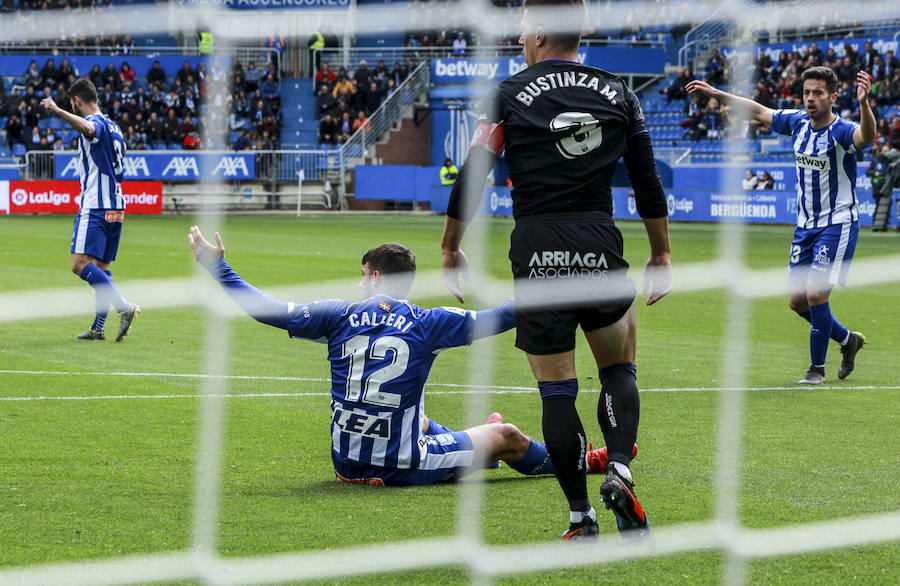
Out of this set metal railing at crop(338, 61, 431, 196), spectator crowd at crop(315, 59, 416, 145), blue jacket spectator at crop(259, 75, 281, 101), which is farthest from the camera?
metal railing at crop(338, 61, 431, 196)

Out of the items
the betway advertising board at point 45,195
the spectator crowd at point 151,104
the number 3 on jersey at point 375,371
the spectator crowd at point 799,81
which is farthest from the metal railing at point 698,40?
the number 3 on jersey at point 375,371

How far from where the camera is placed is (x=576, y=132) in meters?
3.69

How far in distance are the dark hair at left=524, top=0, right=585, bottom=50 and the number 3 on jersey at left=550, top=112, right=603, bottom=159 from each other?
0.24m

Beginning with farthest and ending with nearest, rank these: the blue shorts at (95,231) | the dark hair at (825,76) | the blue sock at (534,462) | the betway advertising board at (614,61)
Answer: the betway advertising board at (614,61)
the blue shorts at (95,231)
the dark hair at (825,76)
the blue sock at (534,462)

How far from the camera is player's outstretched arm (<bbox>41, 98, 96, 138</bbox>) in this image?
7543 millimetres

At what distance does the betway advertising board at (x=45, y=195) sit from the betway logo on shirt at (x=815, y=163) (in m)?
20.9

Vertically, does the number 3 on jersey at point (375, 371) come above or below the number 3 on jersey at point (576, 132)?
below

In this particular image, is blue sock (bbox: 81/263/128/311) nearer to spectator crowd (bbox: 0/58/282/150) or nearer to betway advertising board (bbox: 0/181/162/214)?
spectator crowd (bbox: 0/58/282/150)

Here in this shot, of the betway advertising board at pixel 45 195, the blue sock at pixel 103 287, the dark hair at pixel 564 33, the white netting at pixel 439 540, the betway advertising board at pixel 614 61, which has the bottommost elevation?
the betway advertising board at pixel 45 195

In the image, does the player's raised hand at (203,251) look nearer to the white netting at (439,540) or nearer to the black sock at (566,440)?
the white netting at (439,540)

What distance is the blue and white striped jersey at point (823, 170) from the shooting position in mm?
7043

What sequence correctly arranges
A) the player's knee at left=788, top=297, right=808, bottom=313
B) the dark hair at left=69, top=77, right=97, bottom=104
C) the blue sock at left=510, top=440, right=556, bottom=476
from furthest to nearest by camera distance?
the dark hair at left=69, top=77, right=97, bottom=104
the player's knee at left=788, top=297, right=808, bottom=313
the blue sock at left=510, top=440, right=556, bottom=476

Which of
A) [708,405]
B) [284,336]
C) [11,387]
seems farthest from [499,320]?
[284,336]

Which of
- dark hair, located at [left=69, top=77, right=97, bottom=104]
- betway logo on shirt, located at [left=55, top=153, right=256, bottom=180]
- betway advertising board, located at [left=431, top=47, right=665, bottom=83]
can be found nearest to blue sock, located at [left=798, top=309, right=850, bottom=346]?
dark hair, located at [left=69, top=77, right=97, bottom=104]
